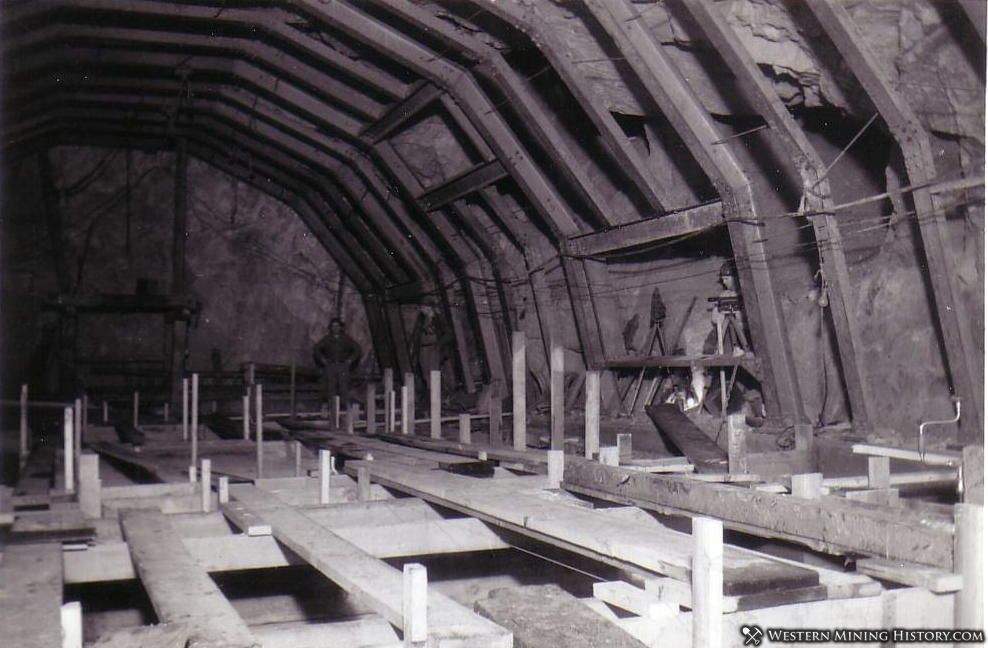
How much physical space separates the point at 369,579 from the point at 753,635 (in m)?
1.37

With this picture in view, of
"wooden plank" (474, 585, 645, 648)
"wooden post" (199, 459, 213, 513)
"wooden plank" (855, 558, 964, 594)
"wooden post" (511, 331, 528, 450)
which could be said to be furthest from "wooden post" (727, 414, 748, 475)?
"wooden plank" (474, 585, 645, 648)

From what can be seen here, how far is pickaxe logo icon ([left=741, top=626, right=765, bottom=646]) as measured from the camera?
3.08m

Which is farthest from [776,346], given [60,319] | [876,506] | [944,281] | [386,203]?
[60,319]

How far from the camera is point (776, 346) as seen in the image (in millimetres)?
9219

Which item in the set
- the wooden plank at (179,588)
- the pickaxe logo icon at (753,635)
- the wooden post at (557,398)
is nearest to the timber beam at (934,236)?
the wooden post at (557,398)

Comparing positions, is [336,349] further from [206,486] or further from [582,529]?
[582,529]

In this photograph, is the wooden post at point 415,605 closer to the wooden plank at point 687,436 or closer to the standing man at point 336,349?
the wooden plank at point 687,436

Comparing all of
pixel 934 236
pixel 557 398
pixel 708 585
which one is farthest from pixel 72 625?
pixel 934 236

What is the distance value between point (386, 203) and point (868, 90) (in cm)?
867

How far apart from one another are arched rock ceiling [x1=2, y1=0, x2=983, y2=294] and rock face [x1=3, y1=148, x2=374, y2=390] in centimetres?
84

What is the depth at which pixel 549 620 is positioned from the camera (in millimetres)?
2980

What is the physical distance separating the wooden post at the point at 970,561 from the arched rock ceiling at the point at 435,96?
5.65 metres

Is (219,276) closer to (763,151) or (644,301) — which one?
(644,301)

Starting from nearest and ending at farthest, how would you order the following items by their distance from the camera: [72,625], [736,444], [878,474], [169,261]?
[72,625] → [878,474] → [736,444] → [169,261]
